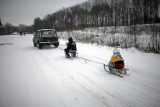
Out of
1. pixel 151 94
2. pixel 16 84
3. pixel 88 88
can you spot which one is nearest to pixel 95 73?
pixel 88 88

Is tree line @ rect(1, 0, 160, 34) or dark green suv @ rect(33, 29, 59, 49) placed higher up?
tree line @ rect(1, 0, 160, 34)

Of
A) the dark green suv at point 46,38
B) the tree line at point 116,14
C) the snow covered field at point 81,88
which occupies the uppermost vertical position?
the tree line at point 116,14

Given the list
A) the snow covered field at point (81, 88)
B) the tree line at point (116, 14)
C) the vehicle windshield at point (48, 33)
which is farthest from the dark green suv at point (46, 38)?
the tree line at point (116, 14)

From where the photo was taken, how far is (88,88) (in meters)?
5.25

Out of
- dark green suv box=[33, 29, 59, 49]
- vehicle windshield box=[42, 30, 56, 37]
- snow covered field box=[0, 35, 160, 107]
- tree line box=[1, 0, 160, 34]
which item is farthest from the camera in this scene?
tree line box=[1, 0, 160, 34]

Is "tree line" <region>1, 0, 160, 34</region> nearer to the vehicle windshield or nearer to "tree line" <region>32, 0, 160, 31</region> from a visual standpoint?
"tree line" <region>32, 0, 160, 31</region>

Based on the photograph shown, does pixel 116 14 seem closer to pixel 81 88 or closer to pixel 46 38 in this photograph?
pixel 46 38

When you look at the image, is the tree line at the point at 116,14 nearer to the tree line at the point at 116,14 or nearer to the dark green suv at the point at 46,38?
the tree line at the point at 116,14

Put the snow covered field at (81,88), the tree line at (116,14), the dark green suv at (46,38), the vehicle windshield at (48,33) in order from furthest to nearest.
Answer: the tree line at (116,14) < the vehicle windshield at (48,33) < the dark green suv at (46,38) < the snow covered field at (81,88)

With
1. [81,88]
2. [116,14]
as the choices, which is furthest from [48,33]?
[116,14]

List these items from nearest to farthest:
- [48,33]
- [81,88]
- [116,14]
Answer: [81,88] → [48,33] → [116,14]

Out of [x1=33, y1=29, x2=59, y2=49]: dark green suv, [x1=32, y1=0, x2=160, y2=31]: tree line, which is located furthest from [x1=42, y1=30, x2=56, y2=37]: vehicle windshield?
[x1=32, y1=0, x2=160, y2=31]: tree line

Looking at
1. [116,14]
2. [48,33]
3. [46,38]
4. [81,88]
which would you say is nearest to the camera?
[81,88]

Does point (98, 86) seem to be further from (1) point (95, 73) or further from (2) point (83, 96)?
(1) point (95, 73)
